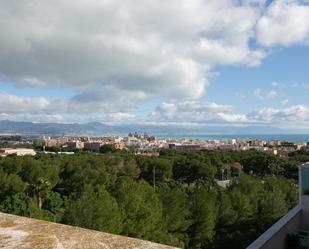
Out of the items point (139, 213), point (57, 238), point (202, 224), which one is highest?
point (57, 238)

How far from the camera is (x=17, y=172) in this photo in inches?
1166

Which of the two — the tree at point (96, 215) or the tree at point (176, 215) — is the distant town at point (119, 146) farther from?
the tree at point (96, 215)

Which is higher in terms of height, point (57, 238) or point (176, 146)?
point (57, 238)

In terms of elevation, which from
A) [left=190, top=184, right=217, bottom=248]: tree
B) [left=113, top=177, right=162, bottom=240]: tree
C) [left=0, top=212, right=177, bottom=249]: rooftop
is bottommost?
[left=190, top=184, right=217, bottom=248]: tree

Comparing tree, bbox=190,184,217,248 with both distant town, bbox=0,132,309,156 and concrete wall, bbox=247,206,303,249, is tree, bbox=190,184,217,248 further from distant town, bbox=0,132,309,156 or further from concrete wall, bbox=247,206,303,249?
distant town, bbox=0,132,309,156

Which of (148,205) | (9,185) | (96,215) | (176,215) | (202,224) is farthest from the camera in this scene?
(9,185)

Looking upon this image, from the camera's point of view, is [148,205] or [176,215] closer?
[148,205]

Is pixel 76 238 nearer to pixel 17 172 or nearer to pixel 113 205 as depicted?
pixel 113 205

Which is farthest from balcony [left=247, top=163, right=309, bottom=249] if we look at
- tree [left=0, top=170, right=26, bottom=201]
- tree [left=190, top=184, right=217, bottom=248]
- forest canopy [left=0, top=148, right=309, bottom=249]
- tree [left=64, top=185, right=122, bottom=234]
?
tree [left=0, top=170, right=26, bottom=201]

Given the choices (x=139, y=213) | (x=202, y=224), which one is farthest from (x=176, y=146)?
(x=139, y=213)

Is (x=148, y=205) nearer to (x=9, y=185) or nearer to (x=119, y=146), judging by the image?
(x=9, y=185)

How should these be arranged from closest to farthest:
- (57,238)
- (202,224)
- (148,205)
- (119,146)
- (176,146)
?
1. (57,238)
2. (148,205)
3. (202,224)
4. (119,146)
5. (176,146)

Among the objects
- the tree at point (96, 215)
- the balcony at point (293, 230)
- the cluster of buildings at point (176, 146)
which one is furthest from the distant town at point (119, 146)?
the balcony at point (293, 230)

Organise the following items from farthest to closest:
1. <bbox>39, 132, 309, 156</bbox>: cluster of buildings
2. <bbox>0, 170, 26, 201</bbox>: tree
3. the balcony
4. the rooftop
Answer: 1. <bbox>39, 132, 309, 156</bbox>: cluster of buildings
2. <bbox>0, 170, 26, 201</bbox>: tree
3. the balcony
4. the rooftop
